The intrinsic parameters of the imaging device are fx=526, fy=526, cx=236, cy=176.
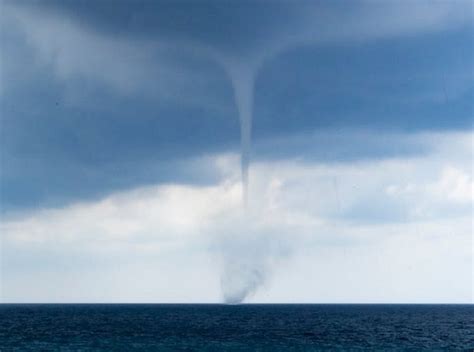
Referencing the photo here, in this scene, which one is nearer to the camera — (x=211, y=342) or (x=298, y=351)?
(x=298, y=351)

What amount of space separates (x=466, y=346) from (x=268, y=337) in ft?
81.0

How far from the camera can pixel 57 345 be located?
196 feet

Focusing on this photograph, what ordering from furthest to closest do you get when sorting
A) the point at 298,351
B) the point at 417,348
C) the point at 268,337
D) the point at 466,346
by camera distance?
the point at 268,337, the point at 466,346, the point at 417,348, the point at 298,351

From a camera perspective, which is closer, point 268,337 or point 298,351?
point 298,351

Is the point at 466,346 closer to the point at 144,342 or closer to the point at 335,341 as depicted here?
the point at 335,341

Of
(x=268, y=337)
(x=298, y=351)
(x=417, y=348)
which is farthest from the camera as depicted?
(x=268, y=337)

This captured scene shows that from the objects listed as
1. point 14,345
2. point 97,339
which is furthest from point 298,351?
point 14,345

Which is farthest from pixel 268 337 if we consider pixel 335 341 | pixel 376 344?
pixel 376 344

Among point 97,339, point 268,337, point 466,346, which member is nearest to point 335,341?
point 268,337

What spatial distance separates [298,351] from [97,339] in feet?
87.6

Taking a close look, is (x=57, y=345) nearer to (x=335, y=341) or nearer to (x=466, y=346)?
(x=335, y=341)

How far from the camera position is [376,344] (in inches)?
2462

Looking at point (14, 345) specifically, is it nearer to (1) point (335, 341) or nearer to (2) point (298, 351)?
(2) point (298, 351)

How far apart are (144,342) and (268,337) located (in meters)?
17.5
